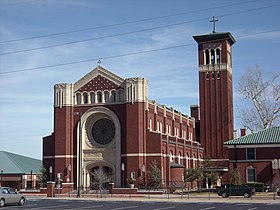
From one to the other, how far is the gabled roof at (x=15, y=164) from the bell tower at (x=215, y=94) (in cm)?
3165

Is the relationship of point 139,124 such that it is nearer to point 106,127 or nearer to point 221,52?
point 106,127

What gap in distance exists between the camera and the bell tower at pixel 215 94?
95500 millimetres

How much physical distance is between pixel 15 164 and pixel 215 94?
3731cm

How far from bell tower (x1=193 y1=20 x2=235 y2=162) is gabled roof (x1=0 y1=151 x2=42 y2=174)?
104 feet

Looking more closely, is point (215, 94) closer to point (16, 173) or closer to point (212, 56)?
point (212, 56)

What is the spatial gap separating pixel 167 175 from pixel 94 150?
11342 mm

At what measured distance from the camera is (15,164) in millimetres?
92062

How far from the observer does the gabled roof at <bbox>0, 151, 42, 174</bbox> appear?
8981 cm

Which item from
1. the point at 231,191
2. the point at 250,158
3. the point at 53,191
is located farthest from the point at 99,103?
the point at 231,191

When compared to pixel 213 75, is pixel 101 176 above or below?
below

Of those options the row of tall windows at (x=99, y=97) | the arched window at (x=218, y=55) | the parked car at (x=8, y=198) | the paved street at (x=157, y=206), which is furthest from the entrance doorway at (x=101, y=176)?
the arched window at (x=218, y=55)

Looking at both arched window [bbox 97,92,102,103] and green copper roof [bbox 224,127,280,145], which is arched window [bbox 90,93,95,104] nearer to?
arched window [bbox 97,92,102,103]

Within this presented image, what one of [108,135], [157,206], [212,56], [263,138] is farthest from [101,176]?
[212,56]

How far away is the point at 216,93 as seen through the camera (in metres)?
96.3
